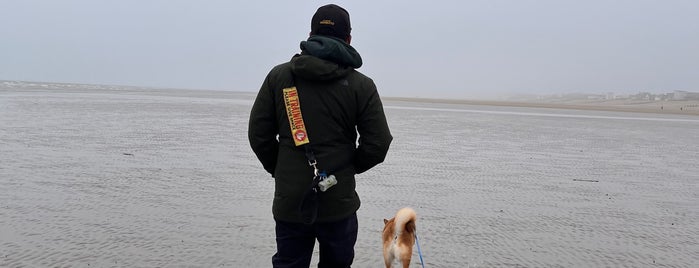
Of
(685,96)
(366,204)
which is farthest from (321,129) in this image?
(685,96)

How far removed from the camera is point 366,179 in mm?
8289

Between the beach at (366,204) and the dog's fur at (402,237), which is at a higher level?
the dog's fur at (402,237)

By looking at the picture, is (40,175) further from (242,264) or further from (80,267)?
(242,264)

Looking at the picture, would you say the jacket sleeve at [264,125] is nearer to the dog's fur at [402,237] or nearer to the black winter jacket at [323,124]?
the black winter jacket at [323,124]

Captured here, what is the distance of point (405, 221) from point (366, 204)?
313 cm

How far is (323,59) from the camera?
110 inches

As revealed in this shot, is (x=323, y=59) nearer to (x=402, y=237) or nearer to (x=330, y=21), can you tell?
(x=330, y=21)

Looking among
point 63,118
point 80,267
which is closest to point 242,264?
point 80,267

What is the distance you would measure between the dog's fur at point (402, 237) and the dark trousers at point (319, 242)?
54cm

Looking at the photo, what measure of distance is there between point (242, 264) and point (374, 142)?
6.79 ft

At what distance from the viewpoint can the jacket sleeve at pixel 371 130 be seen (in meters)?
2.92

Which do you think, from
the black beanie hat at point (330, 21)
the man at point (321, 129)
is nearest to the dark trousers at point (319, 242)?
the man at point (321, 129)

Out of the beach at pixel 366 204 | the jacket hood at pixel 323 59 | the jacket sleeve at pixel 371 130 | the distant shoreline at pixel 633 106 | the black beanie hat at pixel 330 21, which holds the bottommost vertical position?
the beach at pixel 366 204

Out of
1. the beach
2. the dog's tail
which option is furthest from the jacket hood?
the beach
